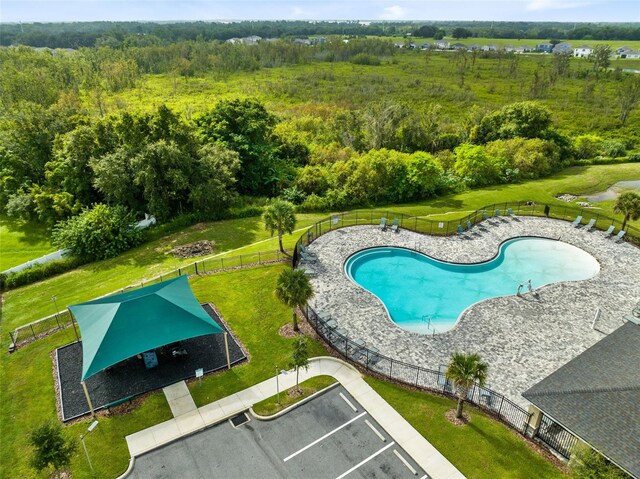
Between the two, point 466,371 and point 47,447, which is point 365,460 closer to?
point 466,371

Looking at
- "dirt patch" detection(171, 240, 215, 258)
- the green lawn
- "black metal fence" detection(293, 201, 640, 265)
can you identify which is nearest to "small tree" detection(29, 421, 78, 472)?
"dirt patch" detection(171, 240, 215, 258)

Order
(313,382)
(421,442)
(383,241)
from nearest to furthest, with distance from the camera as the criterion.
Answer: (421,442), (313,382), (383,241)

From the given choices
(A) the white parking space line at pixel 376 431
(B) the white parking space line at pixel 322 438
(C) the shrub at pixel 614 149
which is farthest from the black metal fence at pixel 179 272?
(C) the shrub at pixel 614 149

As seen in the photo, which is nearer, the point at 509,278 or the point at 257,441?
the point at 257,441

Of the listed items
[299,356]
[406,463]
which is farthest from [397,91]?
[406,463]

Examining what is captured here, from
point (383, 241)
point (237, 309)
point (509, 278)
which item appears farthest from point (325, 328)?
point (509, 278)

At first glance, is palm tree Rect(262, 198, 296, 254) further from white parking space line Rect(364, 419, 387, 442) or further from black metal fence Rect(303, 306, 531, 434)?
white parking space line Rect(364, 419, 387, 442)

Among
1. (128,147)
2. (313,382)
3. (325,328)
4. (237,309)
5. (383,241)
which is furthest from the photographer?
(128,147)

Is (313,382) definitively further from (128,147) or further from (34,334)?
(128,147)
